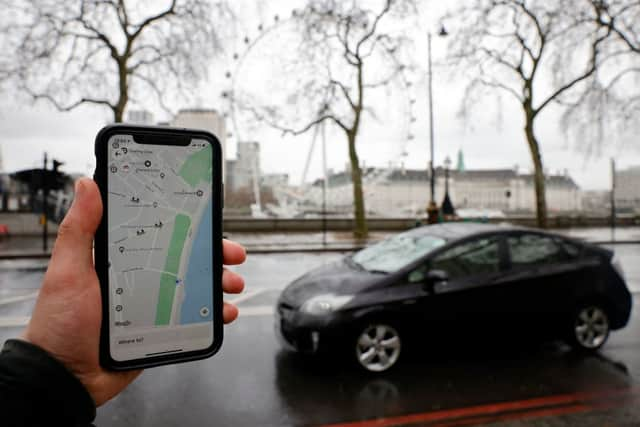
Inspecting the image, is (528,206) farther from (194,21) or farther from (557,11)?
(194,21)

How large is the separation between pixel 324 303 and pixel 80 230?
3.36m

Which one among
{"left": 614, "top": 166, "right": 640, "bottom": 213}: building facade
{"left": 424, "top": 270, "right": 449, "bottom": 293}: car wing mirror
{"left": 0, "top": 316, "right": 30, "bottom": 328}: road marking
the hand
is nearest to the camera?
the hand

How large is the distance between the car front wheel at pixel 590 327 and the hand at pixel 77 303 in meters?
5.35

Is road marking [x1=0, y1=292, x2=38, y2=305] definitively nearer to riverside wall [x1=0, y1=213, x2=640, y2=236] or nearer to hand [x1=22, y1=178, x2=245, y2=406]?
hand [x1=22, y1=178, x2=245, y2=406]

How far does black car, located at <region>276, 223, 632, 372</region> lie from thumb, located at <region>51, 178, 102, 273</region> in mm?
3265

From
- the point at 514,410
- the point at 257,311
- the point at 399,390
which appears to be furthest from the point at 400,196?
the point at 514,410

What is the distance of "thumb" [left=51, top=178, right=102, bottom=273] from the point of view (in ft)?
4.36

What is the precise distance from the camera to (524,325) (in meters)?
4.98

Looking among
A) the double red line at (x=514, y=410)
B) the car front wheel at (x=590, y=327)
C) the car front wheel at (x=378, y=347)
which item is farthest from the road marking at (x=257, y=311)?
the car front wheel at (x=590, y=327)

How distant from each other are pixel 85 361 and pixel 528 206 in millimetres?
44553

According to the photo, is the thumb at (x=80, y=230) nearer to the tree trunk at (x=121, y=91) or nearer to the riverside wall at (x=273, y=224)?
the tree trunk at (x=121, y=91)

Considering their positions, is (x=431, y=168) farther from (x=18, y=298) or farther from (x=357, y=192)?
(x=18, y=298)

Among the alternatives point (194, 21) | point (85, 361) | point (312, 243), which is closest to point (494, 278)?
point (85, 361)

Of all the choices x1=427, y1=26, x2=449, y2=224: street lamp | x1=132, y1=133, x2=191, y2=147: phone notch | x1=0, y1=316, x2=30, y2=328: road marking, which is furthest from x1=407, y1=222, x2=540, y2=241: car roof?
x1=427, y1=26, x2=449, y2=224: street lamp
